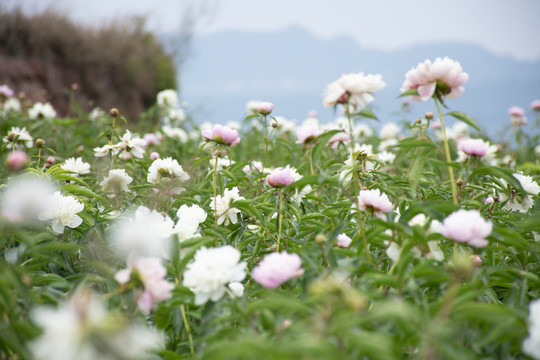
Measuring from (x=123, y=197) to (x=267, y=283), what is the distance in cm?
104

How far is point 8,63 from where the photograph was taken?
6363 millimetres

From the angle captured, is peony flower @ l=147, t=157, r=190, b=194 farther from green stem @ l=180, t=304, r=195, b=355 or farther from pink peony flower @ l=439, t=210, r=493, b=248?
pink peony flower @ l=439, t=210, r=493, b=248

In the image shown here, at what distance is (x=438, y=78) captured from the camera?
1.13 m

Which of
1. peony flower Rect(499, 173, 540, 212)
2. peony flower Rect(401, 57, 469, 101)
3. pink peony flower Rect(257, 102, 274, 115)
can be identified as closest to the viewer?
peony flower Rect(401, 57, 469, 101)

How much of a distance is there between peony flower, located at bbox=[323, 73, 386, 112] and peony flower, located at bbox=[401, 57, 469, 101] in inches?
13.4

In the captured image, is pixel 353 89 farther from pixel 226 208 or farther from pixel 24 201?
pixel 24 201

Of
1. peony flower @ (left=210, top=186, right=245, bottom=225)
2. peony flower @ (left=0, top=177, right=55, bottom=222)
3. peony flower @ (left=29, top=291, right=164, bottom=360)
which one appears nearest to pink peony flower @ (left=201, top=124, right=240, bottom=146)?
peony flower @ (left=210, top=186, right=245, bottom=225)

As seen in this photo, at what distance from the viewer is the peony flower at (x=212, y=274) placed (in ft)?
3.01

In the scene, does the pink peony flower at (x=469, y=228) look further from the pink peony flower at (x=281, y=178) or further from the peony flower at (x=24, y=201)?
the peony flower at (x=24, y=201)

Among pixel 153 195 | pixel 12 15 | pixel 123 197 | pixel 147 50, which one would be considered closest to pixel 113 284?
pixel 153 195

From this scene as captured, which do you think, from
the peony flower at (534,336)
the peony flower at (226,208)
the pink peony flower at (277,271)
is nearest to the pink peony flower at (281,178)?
the peony flower at (226,208)

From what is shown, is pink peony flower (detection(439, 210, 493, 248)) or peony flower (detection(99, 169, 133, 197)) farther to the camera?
peony flower (detection(99, 169, 133, 197))

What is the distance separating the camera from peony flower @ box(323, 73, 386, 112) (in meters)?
1.52

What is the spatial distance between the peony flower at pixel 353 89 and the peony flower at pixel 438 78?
1.11ft
